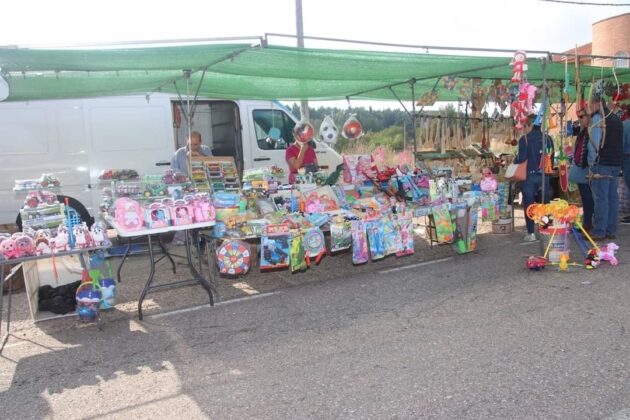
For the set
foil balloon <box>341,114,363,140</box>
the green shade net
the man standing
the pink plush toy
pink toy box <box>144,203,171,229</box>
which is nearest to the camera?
pink toy box <box>144,203,171,229</box>

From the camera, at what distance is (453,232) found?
6164 mm

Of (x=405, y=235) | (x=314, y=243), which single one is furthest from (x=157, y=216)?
(x=405, y=235)

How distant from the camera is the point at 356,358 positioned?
3.48 m

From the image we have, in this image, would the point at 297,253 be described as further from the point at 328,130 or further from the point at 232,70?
the point at 328,130

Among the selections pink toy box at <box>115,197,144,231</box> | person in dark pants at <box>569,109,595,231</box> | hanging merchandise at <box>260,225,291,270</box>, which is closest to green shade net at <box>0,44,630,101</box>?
person in dark pants at <box>569,109,595,231</box>

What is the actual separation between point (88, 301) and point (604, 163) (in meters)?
6.13

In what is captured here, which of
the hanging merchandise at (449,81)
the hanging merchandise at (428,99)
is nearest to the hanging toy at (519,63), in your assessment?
the hanging merchandise at (449,81)

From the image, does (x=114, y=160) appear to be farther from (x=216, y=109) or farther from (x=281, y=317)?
(x=281, y=317)

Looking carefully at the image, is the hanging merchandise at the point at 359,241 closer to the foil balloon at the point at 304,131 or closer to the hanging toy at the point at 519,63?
the foil balloon at the point at 304,131

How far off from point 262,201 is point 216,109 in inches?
200

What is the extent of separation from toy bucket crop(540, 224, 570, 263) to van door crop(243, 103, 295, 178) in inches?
178

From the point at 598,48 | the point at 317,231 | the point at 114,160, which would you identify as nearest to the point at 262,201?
the point at 317,231

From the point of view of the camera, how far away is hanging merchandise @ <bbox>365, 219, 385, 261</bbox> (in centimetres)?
531

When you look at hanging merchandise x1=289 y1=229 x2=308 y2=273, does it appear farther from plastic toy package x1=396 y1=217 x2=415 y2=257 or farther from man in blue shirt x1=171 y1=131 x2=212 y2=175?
man in blue shirt x1=171 y1=131 x2=212 y2=175
